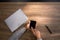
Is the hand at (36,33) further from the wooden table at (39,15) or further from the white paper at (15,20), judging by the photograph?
the white paper at (15,20)

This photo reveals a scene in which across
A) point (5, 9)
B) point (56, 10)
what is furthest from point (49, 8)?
point (5, 9)

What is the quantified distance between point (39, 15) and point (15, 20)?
234 millimetres

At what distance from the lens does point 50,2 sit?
1625 mm

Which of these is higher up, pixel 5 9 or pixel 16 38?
pixel 5 9

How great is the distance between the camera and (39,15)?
1.50 m

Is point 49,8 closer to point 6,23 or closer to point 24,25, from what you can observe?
point 24,25

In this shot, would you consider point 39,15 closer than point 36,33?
No

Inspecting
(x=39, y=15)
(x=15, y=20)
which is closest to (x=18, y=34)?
(x=15, y=20)

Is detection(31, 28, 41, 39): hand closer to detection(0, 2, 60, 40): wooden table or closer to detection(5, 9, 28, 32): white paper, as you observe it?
detection(0, 2, 60, 40): wooden table

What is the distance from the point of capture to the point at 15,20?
1439 millimetres

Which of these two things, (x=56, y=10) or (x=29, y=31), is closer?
(x=29, y=31)

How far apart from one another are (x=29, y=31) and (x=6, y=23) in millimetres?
222

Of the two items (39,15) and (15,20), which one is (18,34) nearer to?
(15,20)

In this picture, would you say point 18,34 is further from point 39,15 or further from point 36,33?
point 39,15
